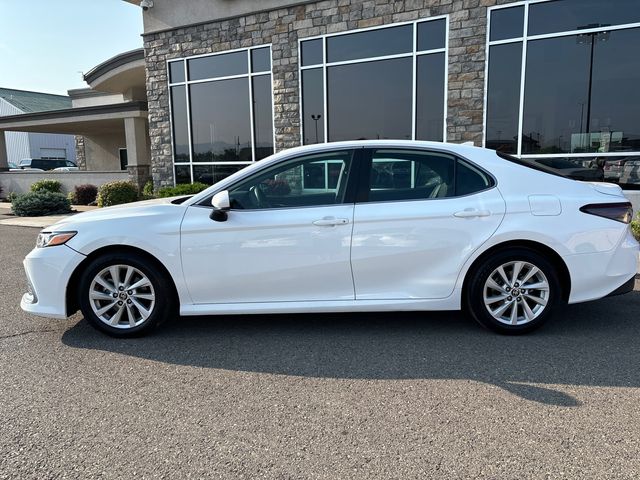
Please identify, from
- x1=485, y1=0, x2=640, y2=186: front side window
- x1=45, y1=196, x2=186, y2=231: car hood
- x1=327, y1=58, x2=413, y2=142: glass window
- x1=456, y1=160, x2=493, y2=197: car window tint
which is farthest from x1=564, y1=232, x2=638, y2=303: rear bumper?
x1=327, y1=58, x2=413, y2=142: glass window

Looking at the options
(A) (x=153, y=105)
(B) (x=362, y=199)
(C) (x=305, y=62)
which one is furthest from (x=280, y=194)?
(A) (x=153, y=105)

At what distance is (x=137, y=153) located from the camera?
17.3 metres

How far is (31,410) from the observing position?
10.3 feet

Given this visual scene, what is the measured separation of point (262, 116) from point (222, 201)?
9.73 metres

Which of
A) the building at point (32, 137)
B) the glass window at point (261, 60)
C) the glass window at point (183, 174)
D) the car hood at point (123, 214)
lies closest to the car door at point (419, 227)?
the car hood at point (123, 214)

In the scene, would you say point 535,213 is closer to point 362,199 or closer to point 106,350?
point 362,199

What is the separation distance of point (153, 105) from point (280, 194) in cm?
1215

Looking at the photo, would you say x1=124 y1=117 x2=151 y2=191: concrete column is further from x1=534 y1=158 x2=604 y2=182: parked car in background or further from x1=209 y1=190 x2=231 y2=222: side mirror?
x1=209 y1=190 x2=231 y2=222: side mirror

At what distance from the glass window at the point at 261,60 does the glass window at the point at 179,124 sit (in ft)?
8.59

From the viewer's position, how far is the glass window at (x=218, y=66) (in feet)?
A: 43.8

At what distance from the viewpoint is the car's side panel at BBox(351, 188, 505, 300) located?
4.09 m

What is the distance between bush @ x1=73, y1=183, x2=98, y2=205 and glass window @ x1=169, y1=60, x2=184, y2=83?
6.03 m

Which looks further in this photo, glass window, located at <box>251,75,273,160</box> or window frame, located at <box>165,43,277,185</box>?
glass window, located at <box>251,75,273,160</box>

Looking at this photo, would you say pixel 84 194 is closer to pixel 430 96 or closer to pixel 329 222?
pixel 430 96
